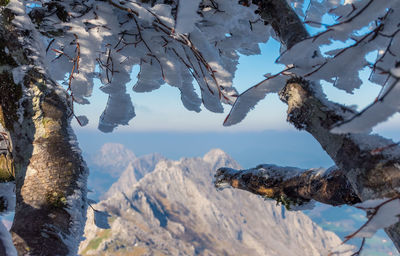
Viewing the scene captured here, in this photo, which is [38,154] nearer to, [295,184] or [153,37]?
[153,37]

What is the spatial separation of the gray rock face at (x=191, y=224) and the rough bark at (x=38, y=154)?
7318cm

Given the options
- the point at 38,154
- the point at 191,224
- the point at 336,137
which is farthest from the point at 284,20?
the point at 191,224

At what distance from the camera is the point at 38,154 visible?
125cm

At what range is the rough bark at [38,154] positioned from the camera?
1.06 metres

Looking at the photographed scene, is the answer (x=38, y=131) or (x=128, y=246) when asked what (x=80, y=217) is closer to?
(x=38, y=131)

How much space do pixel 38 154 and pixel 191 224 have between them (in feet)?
353

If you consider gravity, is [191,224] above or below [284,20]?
below

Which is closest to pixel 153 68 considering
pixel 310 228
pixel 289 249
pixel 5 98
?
pixel 5 98

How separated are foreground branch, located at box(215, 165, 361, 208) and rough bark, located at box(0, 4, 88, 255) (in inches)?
54.5

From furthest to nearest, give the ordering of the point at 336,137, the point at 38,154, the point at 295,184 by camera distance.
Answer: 1. the point at 295,184
2. the point at 38,154
3. the point at 336,137

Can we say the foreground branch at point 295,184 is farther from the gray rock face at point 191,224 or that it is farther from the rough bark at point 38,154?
the gray rock face at point 191,224

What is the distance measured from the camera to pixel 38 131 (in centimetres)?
129

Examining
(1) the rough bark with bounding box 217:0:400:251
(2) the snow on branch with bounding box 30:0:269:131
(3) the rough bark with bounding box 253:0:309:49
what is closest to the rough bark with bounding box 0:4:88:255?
(2) the snow on branch with bounding box 30:0:269:131

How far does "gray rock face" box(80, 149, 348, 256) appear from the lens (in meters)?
72.1
